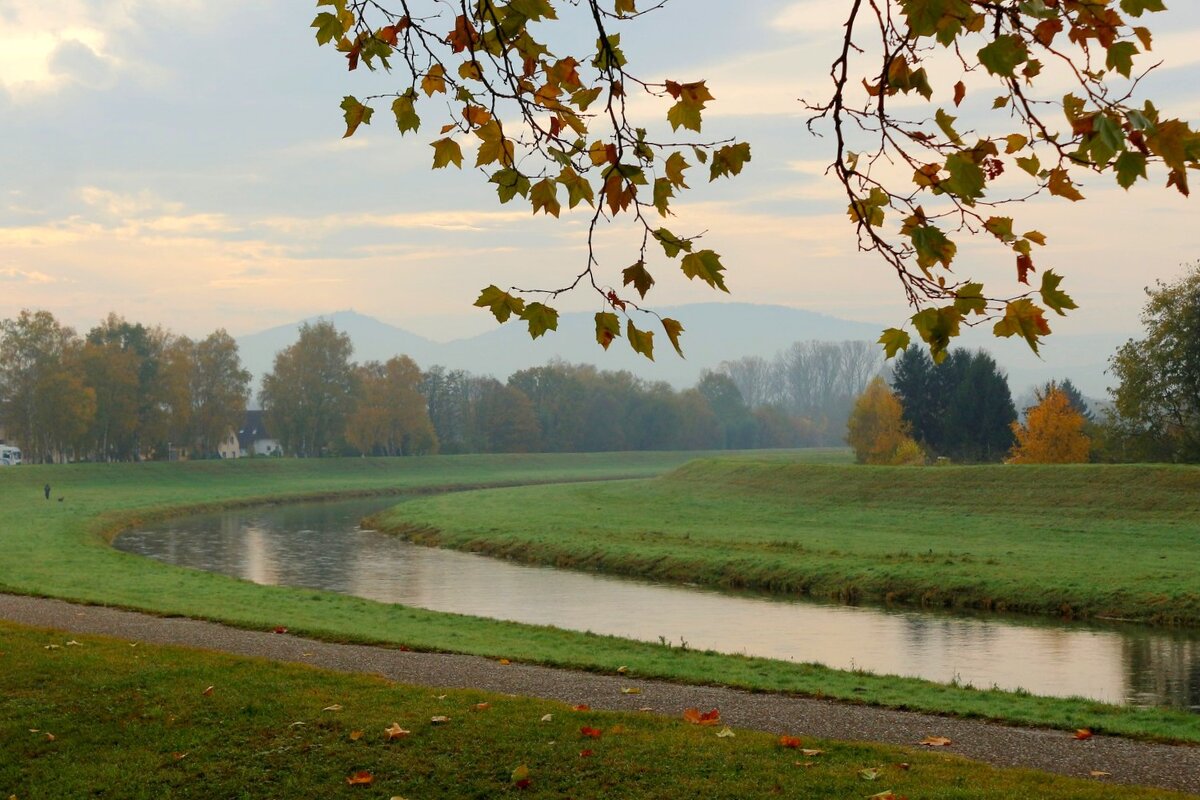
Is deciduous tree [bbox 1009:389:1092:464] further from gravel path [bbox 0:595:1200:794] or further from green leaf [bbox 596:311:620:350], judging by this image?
green leaf [bbox 596:311:620:350]

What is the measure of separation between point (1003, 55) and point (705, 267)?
1.37 m

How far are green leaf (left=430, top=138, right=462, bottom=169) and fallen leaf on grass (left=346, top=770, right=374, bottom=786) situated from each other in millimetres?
5268

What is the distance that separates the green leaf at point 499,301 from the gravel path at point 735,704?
7.10 metres

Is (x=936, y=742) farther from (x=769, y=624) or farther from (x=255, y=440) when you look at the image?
(x=255, y=440)

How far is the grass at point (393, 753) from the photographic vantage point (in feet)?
29.0

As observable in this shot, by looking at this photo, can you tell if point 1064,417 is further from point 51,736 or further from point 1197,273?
point 51,736

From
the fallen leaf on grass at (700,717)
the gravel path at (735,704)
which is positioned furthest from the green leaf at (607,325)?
the gravel path at (735,704)

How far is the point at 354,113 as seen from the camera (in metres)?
6.13

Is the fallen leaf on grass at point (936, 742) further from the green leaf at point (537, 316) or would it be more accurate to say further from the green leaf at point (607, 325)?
the green leaf at point (537, 316)

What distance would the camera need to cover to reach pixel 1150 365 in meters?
58.6

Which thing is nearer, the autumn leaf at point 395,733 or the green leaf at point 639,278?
the green leaf at point 639,278

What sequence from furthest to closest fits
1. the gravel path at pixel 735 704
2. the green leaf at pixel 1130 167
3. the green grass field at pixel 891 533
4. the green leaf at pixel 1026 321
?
the green grass field at pixel 891 533 → the gravel path at pixel 735 704 → the green leaf at pixel 1026 321 → the green leaf at pixel 1130 167

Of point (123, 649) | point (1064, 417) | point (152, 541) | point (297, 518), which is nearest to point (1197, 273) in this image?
point (1064, 417)

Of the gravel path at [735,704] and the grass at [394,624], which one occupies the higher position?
the gravel path at [735,704]
